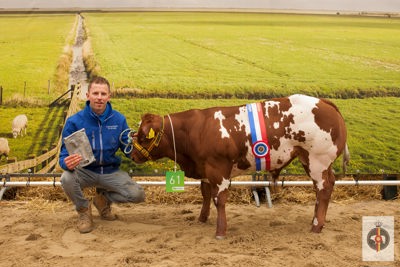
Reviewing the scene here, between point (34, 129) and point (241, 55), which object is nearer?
point (34, 129)

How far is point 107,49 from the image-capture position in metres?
5.89

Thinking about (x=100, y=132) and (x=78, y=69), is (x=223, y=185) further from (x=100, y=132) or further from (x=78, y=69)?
(x=78, y=69)

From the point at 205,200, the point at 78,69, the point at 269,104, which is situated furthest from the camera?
the point at 78,69

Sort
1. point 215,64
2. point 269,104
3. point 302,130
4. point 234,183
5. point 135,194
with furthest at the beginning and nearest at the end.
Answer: point 215,64 → point 234,183 → point 135,194 → point 269,104 → point 302,130

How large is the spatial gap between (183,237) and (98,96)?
4.83ft

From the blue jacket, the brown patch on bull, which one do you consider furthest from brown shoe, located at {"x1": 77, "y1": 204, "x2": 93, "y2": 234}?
the brown patch on bull

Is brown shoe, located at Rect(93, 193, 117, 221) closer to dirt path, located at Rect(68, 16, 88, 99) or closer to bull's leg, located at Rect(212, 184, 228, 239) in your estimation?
bull's leg, located at Rect(212, 184, 228, 239)

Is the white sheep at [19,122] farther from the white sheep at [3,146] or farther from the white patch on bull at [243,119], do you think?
the white patch on bull at [243,119]

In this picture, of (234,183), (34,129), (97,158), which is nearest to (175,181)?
(97,158)

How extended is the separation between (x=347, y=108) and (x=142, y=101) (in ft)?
7.76

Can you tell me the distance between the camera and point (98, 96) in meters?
4.57

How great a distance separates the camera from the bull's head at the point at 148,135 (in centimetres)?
451

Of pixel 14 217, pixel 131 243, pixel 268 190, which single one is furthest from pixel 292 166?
pixel 14 217

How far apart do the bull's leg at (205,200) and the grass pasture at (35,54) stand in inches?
80.7
